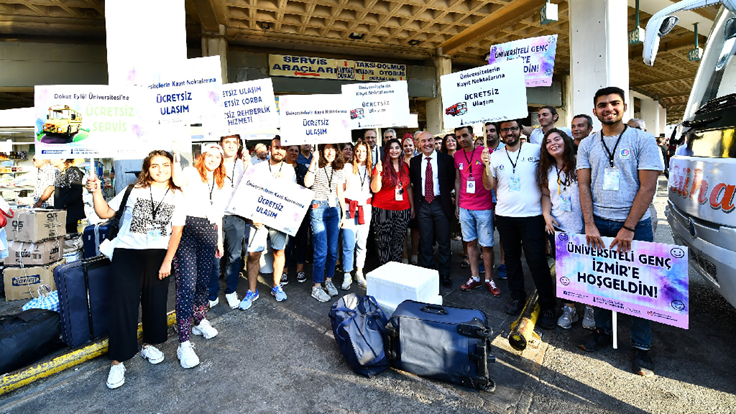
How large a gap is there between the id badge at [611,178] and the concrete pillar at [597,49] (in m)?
5.82

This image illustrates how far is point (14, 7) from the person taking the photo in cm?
967

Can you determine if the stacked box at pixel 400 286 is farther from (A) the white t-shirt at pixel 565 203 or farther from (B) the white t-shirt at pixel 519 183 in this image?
(A) the white t-shirt at pixel 565 203

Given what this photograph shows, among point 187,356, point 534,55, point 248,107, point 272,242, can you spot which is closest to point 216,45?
point 248,107

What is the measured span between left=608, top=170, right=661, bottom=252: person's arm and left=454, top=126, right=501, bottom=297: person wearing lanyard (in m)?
1.65

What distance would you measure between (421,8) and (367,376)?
1134 cm

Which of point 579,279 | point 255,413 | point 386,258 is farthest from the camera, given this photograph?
point 386,258

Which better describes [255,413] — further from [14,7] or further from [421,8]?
[14,7]

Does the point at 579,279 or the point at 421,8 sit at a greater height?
the point at 421,8

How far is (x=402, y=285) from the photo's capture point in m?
3.29

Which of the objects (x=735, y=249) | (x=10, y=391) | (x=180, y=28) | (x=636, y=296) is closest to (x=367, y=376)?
(x=636, y=296)

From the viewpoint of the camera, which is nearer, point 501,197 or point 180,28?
point 501,197

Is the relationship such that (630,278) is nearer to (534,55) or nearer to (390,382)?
(390,382)

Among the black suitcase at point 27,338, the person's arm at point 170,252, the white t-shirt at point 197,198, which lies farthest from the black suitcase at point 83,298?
the white t-shirt at point 197,198

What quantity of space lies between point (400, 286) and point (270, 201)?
1849 mm
